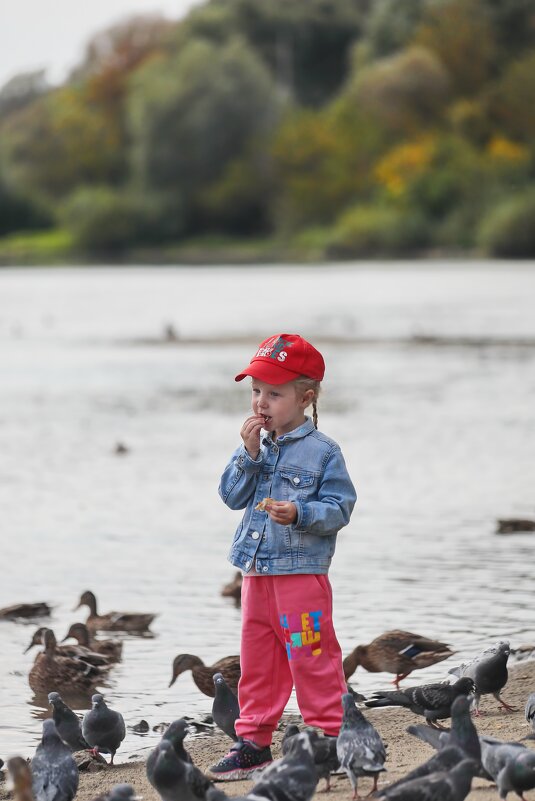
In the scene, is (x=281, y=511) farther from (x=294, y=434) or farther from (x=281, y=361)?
(x=281, y=361)

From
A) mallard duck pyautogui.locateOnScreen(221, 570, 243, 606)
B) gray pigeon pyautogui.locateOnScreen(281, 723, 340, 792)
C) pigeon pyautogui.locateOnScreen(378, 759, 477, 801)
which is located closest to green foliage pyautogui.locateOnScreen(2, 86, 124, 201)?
mallard duck pyautogui.locateOnScreen(221, 570, 243, 606)

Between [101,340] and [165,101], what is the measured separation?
50514 millimetres

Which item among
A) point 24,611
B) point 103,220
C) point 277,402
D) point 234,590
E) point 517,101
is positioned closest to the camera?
point 277,402

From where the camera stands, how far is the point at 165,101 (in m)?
80.3

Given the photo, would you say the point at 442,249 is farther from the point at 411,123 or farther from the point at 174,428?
the point at 174,428

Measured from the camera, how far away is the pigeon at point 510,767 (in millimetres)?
4879

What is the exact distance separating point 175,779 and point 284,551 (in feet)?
3.07

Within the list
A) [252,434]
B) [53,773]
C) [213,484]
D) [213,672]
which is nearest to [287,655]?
[252,434]

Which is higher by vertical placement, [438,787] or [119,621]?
[438,787]

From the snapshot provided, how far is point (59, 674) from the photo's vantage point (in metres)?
7.64

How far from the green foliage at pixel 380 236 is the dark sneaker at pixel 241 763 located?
2665 inches

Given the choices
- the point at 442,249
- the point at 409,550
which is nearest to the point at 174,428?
the point at 409,550

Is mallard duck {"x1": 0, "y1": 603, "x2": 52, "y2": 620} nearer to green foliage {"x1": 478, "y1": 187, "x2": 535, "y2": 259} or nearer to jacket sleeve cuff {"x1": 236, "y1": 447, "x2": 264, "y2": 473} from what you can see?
jacket sleeve cuff {"x1": 236, "y1": 447, "x2": 264, "y2": 473}

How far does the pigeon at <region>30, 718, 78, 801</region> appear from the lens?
17.6 feet
